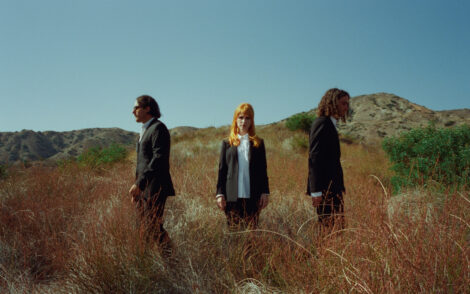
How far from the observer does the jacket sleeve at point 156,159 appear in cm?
286

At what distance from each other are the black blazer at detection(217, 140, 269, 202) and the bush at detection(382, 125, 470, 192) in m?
2.59

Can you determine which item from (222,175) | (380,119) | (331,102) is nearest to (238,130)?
(222,175)

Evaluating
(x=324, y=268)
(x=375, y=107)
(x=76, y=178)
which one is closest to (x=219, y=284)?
(x=324, y=268)

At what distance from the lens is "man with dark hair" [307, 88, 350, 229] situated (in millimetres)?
2732

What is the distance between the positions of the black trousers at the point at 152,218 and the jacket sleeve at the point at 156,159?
0.20 m

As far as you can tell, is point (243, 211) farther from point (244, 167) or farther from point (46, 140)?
point (46, 140)

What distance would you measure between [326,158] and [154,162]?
182 centimetres

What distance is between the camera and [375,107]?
108ft

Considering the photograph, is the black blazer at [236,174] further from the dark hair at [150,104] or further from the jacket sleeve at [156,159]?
the dark hair at [150,104]

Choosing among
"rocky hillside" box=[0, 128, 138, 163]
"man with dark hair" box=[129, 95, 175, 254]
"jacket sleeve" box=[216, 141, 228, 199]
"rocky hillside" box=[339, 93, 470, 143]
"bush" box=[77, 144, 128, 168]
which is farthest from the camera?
"rocky hillside" box=[0, 128, 138, 163]

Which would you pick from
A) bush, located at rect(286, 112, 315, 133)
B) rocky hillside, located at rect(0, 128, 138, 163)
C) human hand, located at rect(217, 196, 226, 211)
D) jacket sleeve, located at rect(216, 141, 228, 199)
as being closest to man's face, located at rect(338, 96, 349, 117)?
jacket sleeve, located at rect(216, 141, 228, 199)

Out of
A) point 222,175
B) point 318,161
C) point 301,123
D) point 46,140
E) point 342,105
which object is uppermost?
point 46,140

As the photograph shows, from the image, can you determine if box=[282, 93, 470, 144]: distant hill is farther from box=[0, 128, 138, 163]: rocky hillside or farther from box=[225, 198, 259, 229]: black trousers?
box=[0, 128, 138, 163]: rocky hillside

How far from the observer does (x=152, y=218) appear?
2793mm
